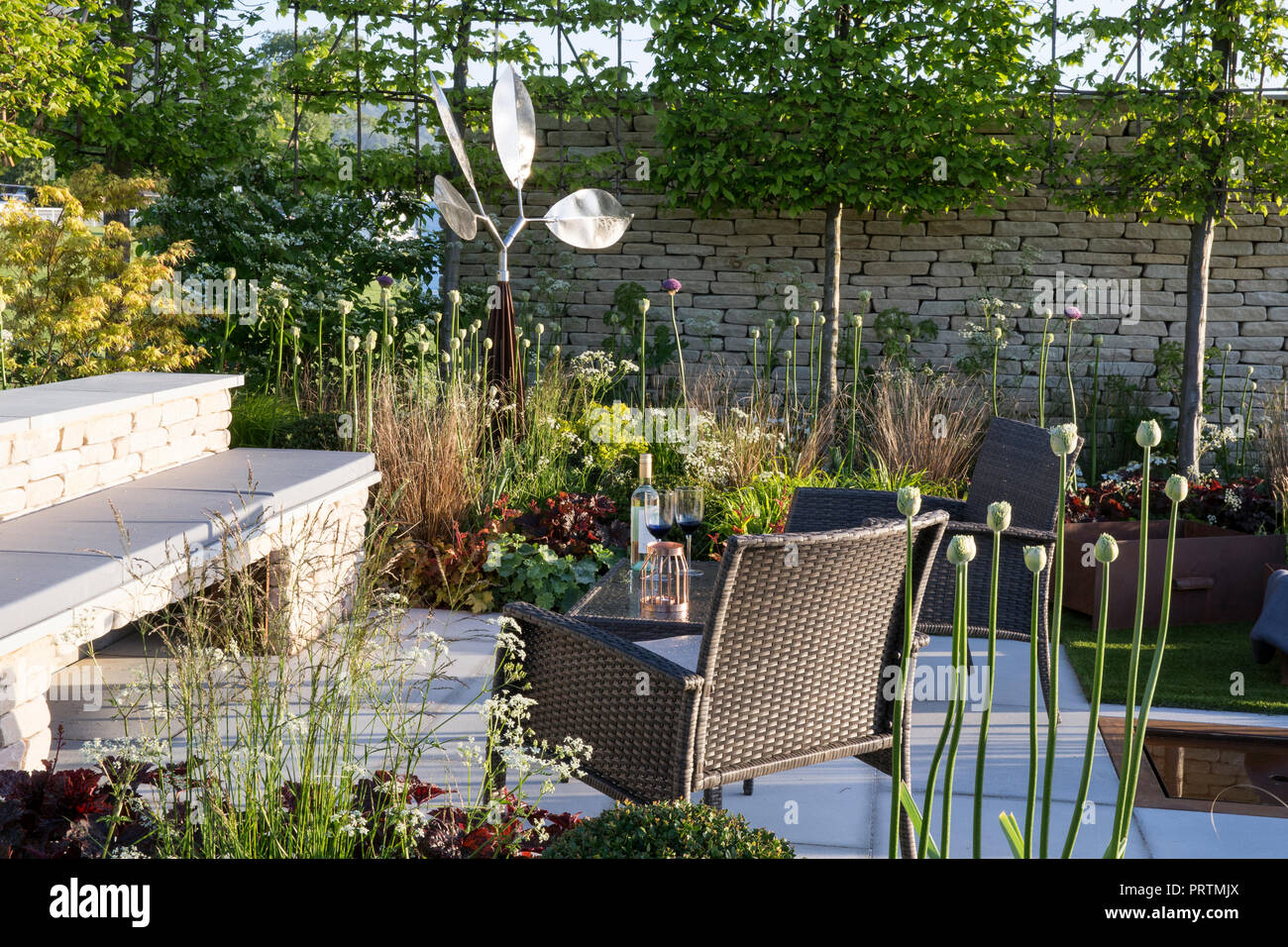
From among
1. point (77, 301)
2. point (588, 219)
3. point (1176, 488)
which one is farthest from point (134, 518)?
point (588, 219)

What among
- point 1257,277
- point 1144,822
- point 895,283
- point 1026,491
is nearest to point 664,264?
point 895,283

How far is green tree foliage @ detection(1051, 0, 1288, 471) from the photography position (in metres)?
6.59

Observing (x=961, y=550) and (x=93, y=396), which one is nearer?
(x=961, y=550)

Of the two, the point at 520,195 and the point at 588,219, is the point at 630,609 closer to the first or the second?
the point at 520,195

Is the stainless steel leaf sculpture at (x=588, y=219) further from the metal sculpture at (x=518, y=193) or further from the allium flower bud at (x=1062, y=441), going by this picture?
the allium flower bud at (x=1062, y=441)

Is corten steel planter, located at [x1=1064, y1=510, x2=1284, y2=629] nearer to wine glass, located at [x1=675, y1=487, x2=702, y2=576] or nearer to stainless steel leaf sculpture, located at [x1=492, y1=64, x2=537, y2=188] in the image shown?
wine glass, located at [x1=675, y1=487, x2=702, y2=576]

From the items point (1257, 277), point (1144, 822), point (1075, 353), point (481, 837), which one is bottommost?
point (1144, 822)

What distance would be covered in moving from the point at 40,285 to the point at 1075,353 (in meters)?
6.58

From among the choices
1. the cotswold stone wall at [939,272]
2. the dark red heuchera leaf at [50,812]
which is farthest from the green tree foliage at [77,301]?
the dark red heuchera leaf at [50,812]

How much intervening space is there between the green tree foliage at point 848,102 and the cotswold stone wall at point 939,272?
0.42 m

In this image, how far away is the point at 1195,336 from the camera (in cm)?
692

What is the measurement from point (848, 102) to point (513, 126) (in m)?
2.26
